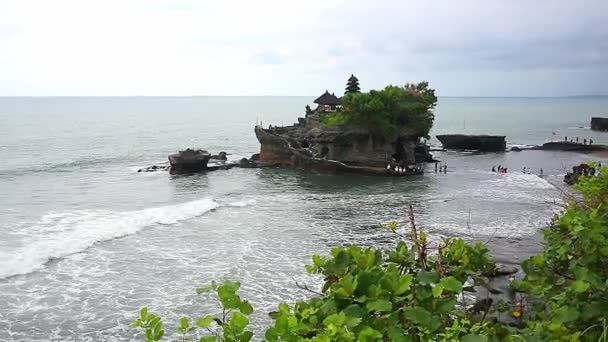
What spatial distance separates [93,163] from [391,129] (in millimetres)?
35515

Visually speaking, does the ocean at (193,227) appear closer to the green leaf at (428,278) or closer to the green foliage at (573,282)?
the green foliage at (573,282)

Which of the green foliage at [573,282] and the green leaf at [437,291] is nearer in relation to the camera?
the green leaf at [437,291]

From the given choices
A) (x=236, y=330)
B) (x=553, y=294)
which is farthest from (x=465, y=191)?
(x=236, y=330)

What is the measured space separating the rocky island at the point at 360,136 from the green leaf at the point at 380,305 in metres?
45.3

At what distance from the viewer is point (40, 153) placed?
236 ft

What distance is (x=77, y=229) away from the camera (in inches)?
1196

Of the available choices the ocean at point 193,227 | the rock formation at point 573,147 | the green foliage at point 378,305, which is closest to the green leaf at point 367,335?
the green foliage at point 378,305

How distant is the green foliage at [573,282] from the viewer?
4.38m

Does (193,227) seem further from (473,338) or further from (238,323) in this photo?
(473,338)

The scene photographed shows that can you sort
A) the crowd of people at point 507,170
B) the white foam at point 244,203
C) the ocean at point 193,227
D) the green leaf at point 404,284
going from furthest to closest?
the crowd of people at point 507,170
the white foam at point 244,203
the ocean at point 193,227
the green leaf at point 404,284

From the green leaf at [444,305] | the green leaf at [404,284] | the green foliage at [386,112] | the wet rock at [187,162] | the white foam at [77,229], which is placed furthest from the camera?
the wet rock at [187,162]

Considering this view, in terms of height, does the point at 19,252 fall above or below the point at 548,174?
below

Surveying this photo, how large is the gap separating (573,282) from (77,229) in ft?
98.7

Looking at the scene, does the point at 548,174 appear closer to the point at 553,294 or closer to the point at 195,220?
the point at 195,220
